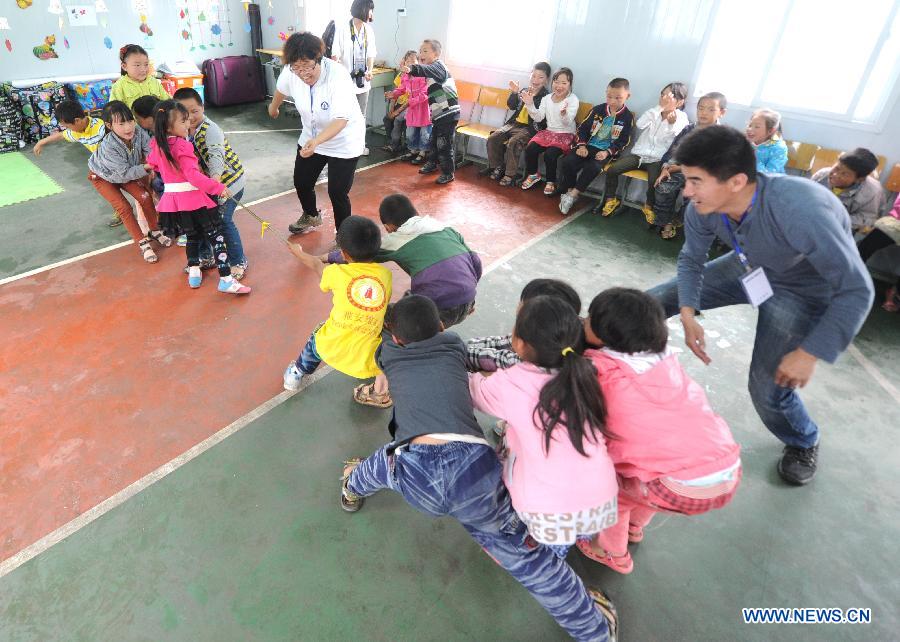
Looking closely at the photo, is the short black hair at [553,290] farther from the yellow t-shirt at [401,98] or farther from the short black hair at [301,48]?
the yellow t-shirt at [401,98]

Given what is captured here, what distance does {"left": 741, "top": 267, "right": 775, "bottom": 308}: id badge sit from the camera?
69.0 inches

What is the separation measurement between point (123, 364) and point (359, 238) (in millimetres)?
1500

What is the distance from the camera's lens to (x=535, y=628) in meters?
1.54

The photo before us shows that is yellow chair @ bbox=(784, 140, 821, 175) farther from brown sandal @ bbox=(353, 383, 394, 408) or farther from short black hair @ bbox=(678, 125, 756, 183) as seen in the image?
brown sandal @ bbox=(353, 383, 394, 408)

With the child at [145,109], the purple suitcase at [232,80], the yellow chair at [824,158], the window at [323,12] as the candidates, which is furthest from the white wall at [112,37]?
the yellow chair at [824,158]

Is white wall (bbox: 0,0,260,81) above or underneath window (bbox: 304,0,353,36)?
underneath

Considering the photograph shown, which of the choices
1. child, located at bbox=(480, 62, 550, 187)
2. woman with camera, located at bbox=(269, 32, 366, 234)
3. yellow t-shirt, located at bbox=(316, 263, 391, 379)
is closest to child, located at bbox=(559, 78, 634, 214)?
child, located at bbox=(480, 62, 550, 187)

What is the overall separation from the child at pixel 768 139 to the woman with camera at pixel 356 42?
3523mm

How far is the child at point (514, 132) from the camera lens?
5.11 meters

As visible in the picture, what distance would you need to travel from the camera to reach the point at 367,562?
1.69m

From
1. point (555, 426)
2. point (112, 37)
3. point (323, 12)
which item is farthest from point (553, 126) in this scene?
point (112, 37)

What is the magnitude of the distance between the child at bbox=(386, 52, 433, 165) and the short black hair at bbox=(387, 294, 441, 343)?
445 cm

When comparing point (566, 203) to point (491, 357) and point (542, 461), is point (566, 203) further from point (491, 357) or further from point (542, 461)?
point (542, 461)

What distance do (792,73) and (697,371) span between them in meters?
3.13
